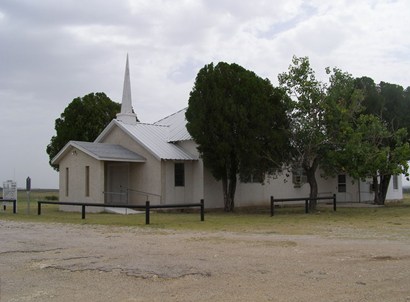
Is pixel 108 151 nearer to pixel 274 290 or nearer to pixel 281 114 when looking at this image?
pixel 281 114

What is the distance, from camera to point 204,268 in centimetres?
838

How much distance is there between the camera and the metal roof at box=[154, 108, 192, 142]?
2772cm

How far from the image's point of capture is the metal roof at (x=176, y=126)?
27.7 metres

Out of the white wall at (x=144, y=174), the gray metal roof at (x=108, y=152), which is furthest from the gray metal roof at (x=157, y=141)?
the gray metal roof at (x=108, y=152)

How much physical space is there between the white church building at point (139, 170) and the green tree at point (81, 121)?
239 inches

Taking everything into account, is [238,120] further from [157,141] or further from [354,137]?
[157,141]

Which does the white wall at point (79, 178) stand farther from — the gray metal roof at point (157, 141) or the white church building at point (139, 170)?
the gray metal roof at point (157, 141)

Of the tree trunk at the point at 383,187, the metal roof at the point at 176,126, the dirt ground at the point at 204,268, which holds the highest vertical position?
the metal roof at the point at 176,126

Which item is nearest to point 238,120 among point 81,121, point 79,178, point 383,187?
point 79,178

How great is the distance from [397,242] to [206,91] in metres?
13.4

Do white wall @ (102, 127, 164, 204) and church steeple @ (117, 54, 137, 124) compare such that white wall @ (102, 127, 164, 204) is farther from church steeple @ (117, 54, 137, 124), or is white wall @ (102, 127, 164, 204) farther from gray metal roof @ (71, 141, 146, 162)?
church steeple @ (117, 54, 137, 124)

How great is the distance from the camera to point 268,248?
10758 millimetres

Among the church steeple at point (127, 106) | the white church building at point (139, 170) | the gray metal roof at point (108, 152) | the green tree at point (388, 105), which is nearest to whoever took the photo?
the gray metal roof at point (108, 152)

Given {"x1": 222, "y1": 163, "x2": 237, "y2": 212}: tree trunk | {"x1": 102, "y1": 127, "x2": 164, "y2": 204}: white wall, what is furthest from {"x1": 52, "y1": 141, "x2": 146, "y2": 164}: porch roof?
{"x1": 222, "y1": 163, "x2": 237, "y2": 212}: tree trunk
